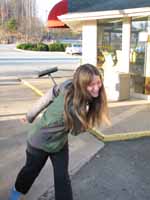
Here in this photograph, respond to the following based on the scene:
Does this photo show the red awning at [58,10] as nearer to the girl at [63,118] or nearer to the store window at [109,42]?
the store window at [109,42]

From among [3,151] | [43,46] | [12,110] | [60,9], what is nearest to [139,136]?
[3,151]

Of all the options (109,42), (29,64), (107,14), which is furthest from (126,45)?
(29,64)

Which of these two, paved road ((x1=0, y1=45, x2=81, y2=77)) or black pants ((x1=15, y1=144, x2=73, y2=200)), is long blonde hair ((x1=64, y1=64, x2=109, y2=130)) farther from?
paved road ((x1=0, y1=45, x2=81, y2=77))

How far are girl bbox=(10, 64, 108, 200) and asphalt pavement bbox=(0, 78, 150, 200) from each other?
0.84m

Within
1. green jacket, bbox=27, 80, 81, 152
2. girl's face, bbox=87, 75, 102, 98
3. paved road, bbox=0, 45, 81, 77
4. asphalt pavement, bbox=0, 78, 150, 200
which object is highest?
girl's face, bbox=87, 75, 102, 98

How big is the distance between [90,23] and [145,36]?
194cm

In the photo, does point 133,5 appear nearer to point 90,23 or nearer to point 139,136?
point 90,23

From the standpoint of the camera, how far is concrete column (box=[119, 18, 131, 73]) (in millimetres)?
10617

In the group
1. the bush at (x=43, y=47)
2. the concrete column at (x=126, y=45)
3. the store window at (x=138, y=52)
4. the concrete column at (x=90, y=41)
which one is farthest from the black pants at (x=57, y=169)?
the bush at (x=43, y=47)

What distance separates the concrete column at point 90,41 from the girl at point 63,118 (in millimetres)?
8355

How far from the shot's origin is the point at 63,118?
3176 millimetres

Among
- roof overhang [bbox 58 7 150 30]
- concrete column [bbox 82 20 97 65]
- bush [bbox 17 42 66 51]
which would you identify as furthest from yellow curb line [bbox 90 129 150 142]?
bush [bbox 17 42 66 51]

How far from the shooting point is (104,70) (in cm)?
1092

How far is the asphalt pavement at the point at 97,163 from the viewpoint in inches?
170
